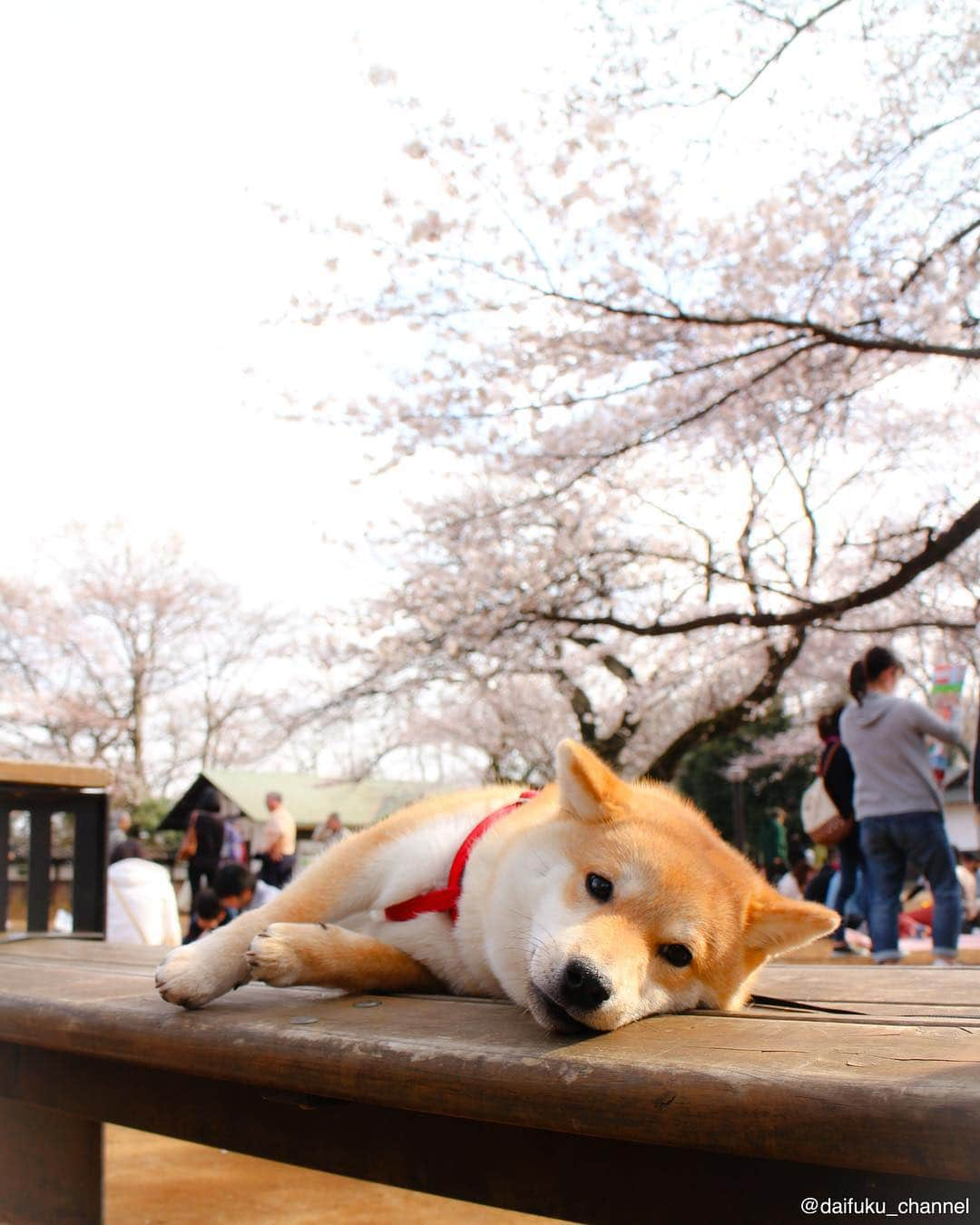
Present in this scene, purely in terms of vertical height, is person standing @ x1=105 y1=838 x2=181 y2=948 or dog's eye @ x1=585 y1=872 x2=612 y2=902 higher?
dog's eye @ x1=585 y1=872 x2=612 y2=902

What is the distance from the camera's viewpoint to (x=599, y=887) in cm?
151

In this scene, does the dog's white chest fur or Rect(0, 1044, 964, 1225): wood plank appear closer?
Rect(0, 1044, 964, 1225): wood plank

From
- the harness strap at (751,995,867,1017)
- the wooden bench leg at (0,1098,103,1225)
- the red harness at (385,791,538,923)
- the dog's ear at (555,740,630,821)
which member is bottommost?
the wooden bench leg at (0,1098,103,1225)

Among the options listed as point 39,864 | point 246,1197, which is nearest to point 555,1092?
point 246,1197

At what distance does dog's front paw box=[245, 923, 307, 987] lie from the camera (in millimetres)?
1585

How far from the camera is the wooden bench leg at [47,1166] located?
2379 millimetres

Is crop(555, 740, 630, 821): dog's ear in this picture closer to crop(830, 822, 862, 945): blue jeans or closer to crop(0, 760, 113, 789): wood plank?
crop(0, 760, 113, 789): wood plank

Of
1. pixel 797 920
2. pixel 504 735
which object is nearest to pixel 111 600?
pixel 504 735

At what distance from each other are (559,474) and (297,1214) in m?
7.22

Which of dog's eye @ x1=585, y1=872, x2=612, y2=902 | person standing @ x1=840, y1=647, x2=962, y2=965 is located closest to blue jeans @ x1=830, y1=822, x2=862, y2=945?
person standing @ x1=840, y1=647, x2=962, y2=965

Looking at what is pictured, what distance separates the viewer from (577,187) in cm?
809

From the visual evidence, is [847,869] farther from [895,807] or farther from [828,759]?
[895,807]

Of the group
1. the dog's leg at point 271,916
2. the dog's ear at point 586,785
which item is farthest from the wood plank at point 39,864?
the dog's ear at point 586,785

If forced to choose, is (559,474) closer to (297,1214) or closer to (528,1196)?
(297,1214)
